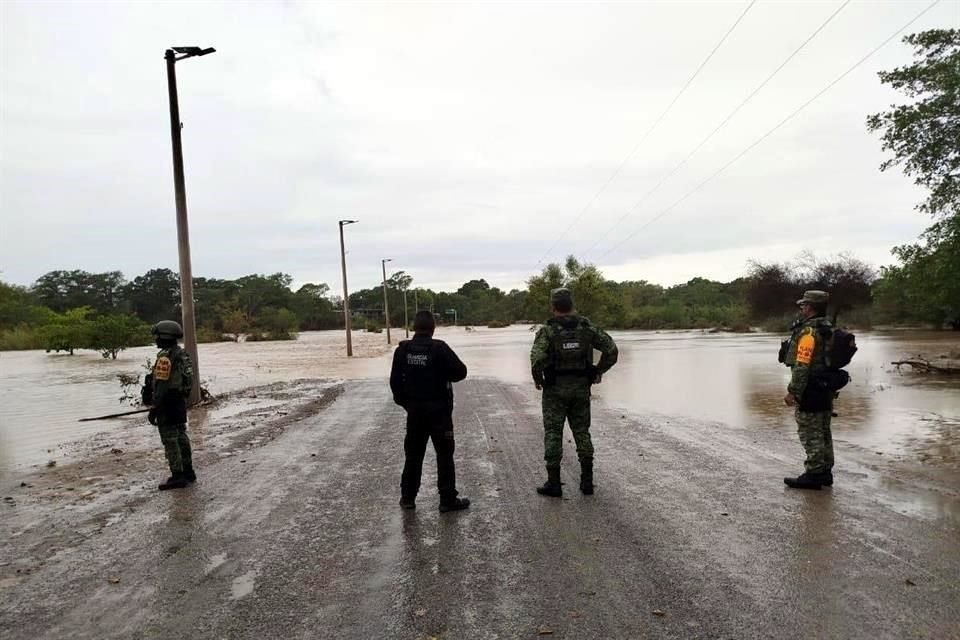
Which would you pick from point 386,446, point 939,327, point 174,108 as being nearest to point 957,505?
point 386,446

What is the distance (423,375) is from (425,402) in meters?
0.24

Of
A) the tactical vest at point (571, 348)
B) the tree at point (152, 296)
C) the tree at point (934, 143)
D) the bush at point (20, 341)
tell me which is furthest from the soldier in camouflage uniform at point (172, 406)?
the tree at point (152, 296)

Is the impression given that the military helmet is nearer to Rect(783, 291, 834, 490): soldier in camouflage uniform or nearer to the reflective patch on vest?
the reflective patch on vest

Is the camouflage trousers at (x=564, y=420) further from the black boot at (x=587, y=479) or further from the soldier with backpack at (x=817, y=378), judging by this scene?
the soldier with backpack at (x=817, y=378)

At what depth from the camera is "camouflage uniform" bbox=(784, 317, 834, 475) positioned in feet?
21.4

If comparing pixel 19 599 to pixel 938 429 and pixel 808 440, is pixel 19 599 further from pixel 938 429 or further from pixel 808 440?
pixel 938 429

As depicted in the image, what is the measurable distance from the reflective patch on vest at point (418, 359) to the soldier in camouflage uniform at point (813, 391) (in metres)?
3.51

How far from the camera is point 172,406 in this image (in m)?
7.53

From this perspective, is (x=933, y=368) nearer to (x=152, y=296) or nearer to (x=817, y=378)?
(x=817, y=378)

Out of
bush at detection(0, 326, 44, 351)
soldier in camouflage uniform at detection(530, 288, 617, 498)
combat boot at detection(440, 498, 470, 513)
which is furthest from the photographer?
bush at detection(0, 326, 44, 351)

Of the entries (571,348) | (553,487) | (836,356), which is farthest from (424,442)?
(836,356)

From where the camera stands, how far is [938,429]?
34.6ft

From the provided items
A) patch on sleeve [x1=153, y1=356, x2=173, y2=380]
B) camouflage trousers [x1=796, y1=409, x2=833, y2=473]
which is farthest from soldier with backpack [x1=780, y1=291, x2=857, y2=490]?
patch on sleeve [x1=153, y1=356, x2=173, y2=380]

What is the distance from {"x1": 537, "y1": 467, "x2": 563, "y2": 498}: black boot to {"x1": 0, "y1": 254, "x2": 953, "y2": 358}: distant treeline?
272cm
